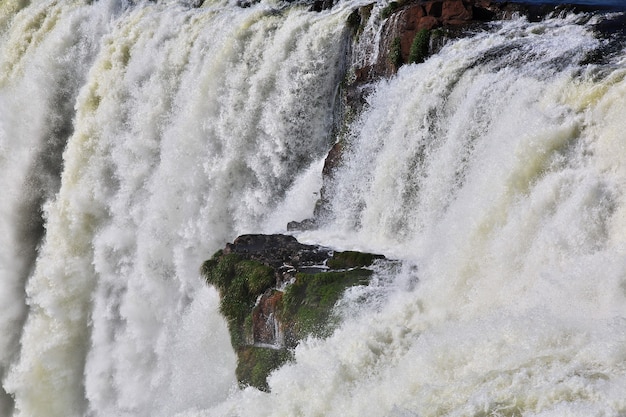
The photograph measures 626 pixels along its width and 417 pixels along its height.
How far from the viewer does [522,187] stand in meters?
10.3

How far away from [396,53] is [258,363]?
7231mm

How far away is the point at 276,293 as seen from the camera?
11.9 m

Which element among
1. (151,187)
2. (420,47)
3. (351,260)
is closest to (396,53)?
(420,47)

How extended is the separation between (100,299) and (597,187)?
41.5ft

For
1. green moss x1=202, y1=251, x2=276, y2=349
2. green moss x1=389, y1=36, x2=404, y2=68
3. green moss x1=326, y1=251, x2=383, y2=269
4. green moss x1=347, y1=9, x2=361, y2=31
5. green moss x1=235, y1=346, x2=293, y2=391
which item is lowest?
green moss x1=235, y1=346, x2=293, y2=391

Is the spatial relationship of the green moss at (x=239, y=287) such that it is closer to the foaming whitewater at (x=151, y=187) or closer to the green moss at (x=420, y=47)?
the foaming whitewater at (x=151, y=187)

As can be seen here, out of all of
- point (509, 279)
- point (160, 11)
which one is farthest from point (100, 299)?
point (509, 279)

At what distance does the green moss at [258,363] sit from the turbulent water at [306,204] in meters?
0.28

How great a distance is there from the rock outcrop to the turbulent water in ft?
1.14

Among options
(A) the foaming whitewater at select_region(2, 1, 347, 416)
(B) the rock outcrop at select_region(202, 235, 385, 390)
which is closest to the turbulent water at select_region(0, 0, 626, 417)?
(A) the foaming whitewater at select_region(2, 1, 347, 416)

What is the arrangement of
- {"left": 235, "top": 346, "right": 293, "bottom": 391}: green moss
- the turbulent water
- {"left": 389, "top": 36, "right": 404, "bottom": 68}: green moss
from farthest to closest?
{"left": 389, "top": 36, "right": 404, "bottom": 68}: green moss < {"left": 235, "top": 346, "right": 293, "bottom": 391}: green moss < the turbulent water

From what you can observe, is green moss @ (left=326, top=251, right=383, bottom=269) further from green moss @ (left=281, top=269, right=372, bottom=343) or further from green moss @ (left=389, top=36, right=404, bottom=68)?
green moss @ (left=389, top=36, right=404, bottom=68)

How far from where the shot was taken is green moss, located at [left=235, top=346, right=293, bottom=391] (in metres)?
11.1

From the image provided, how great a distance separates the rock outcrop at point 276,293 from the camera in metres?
11.1
